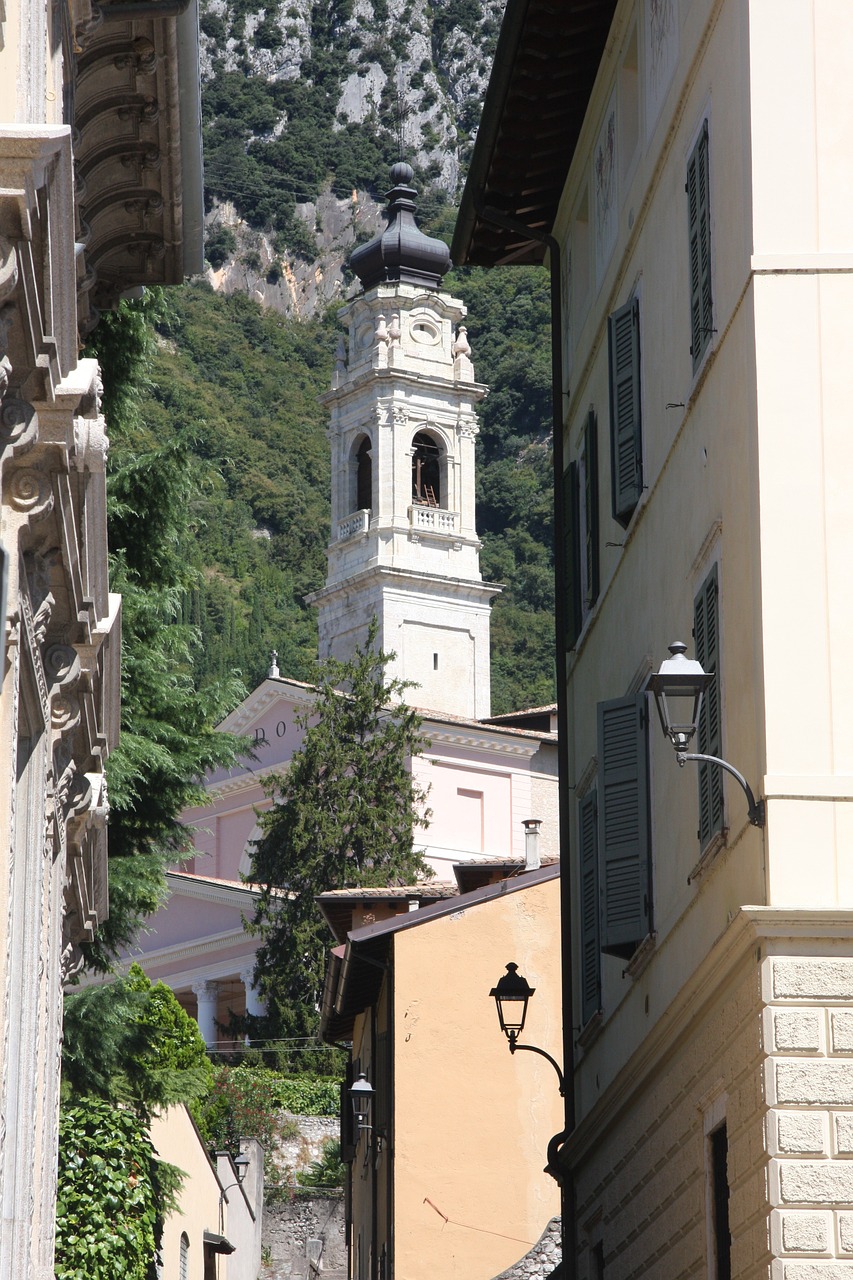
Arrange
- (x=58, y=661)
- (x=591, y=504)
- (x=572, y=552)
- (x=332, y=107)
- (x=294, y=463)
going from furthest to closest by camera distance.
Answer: (x=332, y=107), (x=294, y=463), (x=572, y=552), (x=591, y=504), (x=58, y=661)

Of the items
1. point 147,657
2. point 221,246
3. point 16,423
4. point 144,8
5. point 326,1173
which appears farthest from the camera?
point 221,246

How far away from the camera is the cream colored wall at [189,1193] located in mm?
21625

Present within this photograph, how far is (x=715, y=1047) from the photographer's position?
10.7 meters

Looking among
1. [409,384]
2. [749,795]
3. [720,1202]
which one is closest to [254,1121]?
[720,1202]

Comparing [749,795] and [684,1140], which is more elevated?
[749,795]

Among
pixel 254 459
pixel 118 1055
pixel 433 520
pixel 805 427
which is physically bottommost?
pixel 118 1055

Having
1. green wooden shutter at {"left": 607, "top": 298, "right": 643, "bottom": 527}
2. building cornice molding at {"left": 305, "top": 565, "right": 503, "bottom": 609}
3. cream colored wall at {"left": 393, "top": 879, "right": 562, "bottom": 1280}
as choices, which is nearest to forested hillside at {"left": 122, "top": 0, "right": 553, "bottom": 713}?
building cornice molding at {"left": 305, "top": 565, "right": 503, "bottom": 609}

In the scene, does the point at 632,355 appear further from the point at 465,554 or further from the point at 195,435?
the point at 465,554

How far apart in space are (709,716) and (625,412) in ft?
11.3

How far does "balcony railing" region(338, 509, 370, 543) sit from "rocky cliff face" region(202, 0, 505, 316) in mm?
65644

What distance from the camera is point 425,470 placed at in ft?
253

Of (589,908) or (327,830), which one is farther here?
(327,830)

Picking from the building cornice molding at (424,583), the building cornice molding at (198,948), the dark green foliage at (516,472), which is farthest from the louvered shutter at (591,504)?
the dark green foliage at (516,472)

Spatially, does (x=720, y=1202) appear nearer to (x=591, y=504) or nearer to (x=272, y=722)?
(x=591, y=504)
